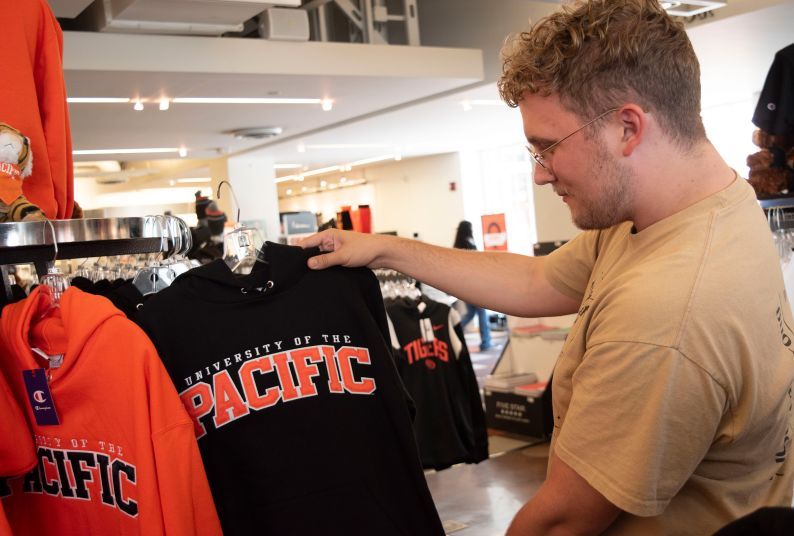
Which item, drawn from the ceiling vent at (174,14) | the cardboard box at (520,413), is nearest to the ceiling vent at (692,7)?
the ceiling vent at (174,14)

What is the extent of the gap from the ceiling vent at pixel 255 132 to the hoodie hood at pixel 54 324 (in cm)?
1009

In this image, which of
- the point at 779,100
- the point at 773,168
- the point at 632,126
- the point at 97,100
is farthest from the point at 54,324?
the point at 97,100

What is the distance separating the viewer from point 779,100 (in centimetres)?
355

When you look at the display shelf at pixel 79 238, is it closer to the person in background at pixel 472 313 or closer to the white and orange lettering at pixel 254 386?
the white and orange lettering at pixel 254 386

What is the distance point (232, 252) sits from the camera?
1.90 meters

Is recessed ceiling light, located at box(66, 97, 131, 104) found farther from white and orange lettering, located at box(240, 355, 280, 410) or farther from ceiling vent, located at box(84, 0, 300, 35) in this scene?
white and orange lettering, located at box(240, 355, 280, 410)

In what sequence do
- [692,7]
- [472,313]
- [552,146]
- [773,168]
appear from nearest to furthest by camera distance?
[552,146], [773,168], [692,7], [472,313]

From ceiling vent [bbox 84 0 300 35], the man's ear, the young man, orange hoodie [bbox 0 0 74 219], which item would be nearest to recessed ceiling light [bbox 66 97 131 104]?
ceiling vent [bbox 84 0 300 35]

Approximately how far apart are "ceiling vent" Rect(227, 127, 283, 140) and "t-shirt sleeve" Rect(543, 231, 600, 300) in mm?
9853

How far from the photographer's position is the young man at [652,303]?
131 centimetres

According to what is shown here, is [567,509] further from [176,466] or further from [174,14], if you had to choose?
[174,14]

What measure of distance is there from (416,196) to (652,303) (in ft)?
54.8

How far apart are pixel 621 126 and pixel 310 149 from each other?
13.3 m

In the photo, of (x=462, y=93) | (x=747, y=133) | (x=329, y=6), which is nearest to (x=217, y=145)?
(x=329, y=6)
